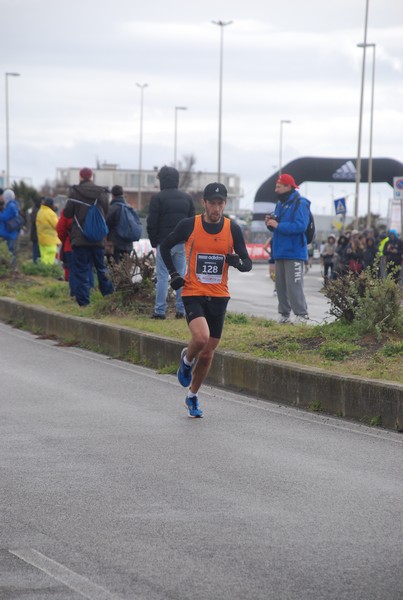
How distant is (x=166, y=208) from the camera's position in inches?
635

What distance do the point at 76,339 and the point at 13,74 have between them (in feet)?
229

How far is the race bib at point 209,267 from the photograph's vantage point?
35.6 feet

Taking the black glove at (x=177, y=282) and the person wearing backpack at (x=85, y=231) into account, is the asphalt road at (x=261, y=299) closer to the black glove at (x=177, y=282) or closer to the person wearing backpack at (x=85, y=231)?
the person wearing backpack at (x=85, y=231)

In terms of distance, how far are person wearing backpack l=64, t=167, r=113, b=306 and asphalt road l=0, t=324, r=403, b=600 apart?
20.4ft

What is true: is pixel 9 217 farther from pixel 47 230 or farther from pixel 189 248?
pixel 189 248

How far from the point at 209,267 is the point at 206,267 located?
25 mm

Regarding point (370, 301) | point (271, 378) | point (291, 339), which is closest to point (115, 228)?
point (291, 339)

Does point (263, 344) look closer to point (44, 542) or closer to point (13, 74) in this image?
point (44, 542)

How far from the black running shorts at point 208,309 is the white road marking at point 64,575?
4879 mm

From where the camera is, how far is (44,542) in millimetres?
6277

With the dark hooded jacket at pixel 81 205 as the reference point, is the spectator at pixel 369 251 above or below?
below

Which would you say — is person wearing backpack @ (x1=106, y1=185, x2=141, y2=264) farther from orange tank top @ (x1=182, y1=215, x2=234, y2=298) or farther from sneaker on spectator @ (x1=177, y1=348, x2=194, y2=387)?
orange tank top @ (x1=182, y1=215, x2=234, y2=298)

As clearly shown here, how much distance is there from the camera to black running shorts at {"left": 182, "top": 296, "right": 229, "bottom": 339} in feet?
35.6

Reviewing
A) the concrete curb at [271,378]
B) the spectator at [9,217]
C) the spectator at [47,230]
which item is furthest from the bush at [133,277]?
the spectator at [9,217]
